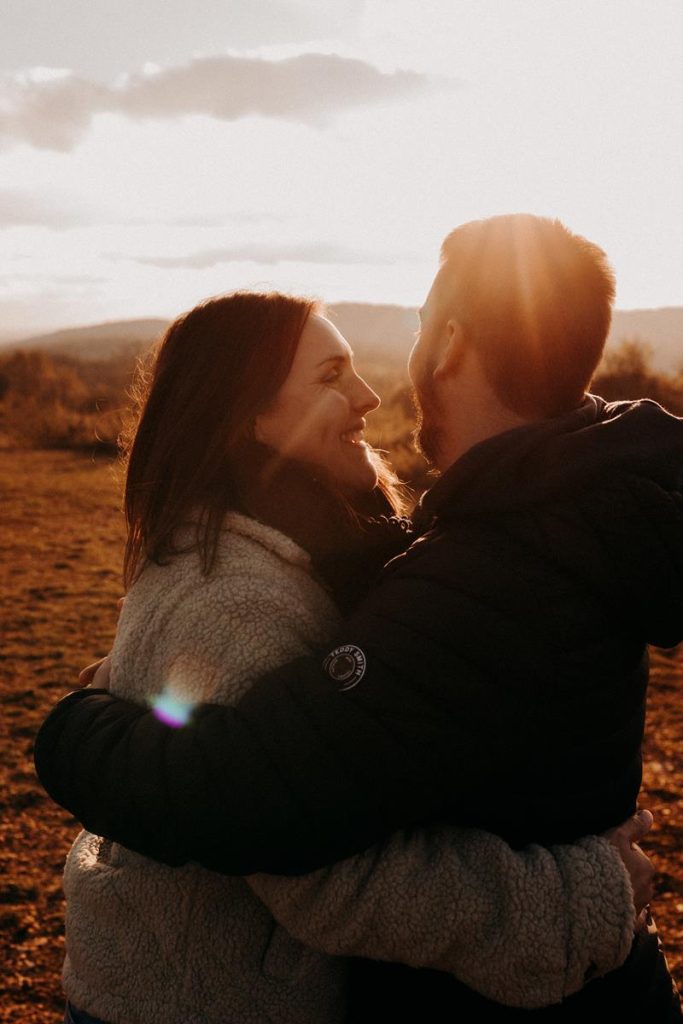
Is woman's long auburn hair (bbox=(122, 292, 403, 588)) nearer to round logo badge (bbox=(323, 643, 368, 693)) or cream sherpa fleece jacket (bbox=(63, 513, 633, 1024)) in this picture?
cream sherpa fleece jacket (bbox=(63, 513, 633, 1024))

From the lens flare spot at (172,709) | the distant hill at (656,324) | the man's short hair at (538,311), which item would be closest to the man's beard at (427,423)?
the man's short hair at (538,311)

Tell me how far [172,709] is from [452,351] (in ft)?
2.86

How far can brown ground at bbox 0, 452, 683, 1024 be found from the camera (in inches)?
132

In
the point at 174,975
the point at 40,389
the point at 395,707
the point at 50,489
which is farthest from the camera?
the point at 40,389

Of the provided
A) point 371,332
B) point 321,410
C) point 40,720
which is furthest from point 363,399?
point 371,332

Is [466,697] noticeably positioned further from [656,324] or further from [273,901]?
[656,324]

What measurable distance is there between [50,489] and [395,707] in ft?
40.0

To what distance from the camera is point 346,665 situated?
1.31 m

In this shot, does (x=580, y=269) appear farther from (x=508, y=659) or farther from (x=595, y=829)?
(x=595, y=829)

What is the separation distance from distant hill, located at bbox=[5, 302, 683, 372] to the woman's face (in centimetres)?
6684

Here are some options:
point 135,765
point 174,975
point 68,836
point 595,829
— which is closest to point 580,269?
point 595,829

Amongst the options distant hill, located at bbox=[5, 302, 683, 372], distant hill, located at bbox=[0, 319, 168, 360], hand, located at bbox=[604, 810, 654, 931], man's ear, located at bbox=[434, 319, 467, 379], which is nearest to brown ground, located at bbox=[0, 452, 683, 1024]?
man's ear, located at bbox=[434, 319, 467, 379]

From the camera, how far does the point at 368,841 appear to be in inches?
50.8

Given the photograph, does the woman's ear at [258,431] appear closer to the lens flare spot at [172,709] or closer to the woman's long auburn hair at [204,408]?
the woman's long auburn hair at [204,408]
